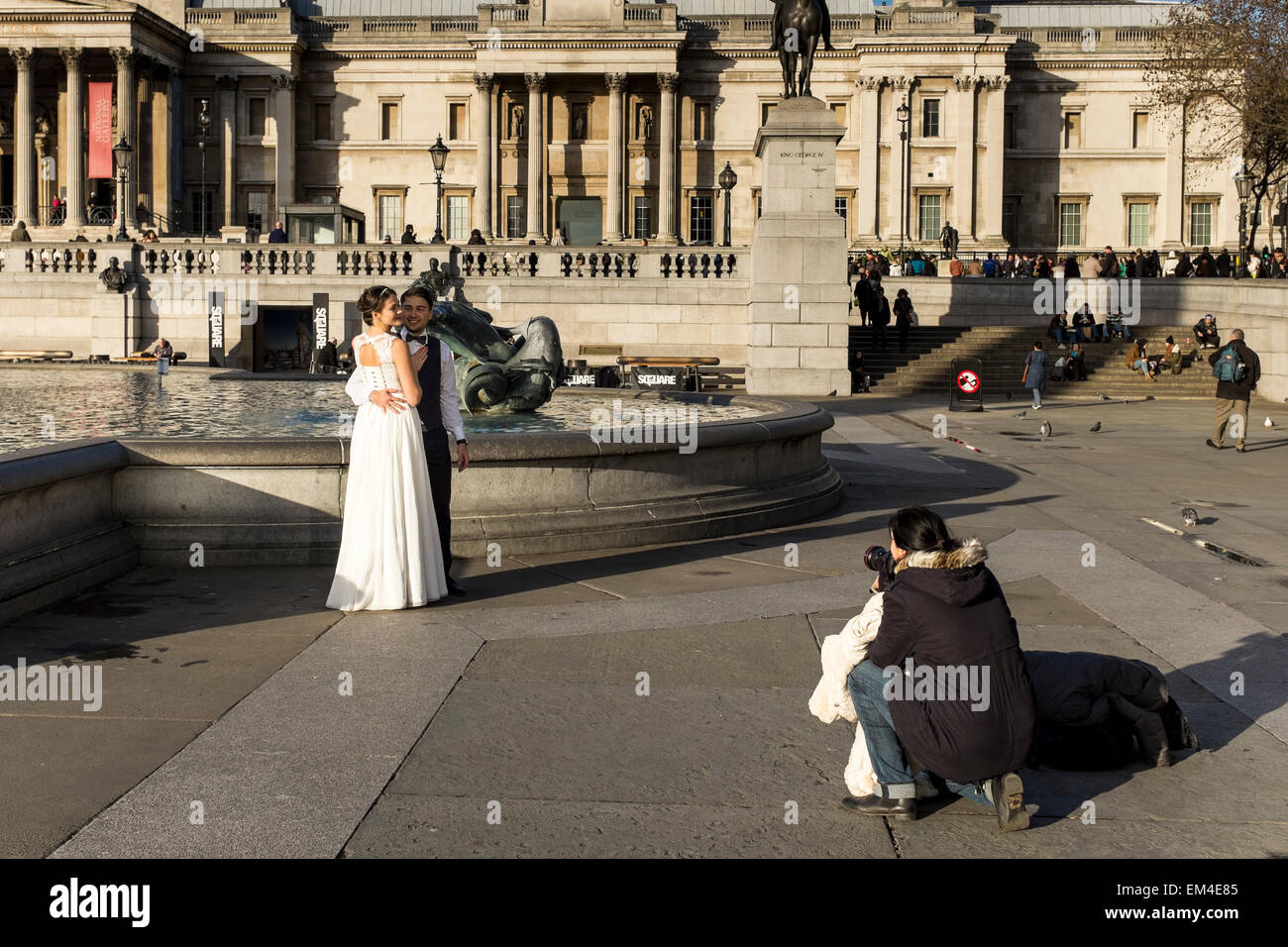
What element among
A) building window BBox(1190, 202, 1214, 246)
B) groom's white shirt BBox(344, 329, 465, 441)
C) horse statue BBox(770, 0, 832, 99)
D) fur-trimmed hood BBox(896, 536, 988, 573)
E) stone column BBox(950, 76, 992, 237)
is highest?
stone column BBox(950, 76, 992, 237)

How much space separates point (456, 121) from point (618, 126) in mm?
9347

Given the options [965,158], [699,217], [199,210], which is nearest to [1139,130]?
[965,158]

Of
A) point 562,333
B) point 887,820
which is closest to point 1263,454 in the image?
point 887,820

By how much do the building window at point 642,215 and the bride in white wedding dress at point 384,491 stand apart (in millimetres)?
70489

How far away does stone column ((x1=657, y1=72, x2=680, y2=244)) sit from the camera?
76.3 m

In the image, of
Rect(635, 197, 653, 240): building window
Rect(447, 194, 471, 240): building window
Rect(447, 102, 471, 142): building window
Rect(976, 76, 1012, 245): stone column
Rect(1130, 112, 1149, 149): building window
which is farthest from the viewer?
Rect(447, 102, 471, 142): building window

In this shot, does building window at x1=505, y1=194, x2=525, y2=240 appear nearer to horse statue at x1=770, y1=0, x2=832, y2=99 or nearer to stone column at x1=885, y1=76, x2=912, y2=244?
stone column at x1=885, y1=76, x2=912, y2=244

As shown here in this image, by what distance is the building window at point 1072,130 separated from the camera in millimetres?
78875

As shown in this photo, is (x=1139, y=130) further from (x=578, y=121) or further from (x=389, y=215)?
(x=389, y=215)

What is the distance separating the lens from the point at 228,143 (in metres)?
77.6

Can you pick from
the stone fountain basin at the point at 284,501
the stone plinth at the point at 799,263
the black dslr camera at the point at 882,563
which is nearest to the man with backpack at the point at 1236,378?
the stone fountain basin at the point at 284,501

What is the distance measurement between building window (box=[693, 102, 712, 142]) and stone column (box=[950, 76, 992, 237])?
13.1 meters

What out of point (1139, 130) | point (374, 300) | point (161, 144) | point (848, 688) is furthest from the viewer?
point (1139, 130)

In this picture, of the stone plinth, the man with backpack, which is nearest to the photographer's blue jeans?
the man with backpack
